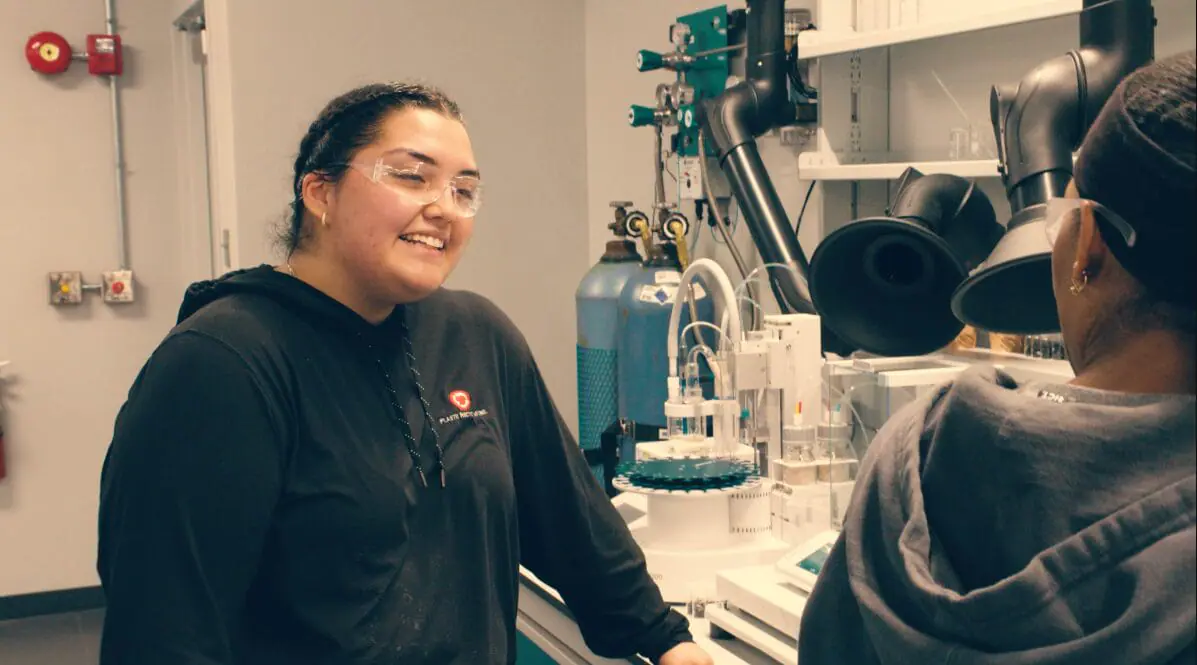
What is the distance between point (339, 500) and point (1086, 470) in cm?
95

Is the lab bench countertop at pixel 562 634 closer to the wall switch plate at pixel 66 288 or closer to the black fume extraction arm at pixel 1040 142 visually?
the black fume extraction arm at pixel 1040 142

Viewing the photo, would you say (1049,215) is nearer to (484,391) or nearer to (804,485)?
(484,391)

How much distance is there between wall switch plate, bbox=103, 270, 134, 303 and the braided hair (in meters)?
2.82

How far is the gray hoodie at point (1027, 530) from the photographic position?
2.40 ft

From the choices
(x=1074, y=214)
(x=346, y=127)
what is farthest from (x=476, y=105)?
(x=1074, y=214)

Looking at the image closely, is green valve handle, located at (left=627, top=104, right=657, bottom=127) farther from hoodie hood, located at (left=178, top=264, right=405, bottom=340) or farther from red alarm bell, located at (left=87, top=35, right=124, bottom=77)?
red alarm bell, located at (left=87, top=35, right=124, bottom=77)

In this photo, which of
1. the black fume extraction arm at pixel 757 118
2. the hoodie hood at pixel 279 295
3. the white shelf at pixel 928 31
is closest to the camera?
the hoodie hood at pixel 279 295

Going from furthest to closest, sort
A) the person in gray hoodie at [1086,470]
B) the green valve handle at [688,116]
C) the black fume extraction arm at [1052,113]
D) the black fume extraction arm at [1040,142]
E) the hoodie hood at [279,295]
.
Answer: the green valve handle at [688,116]
the hoodie hood at [279,295]
the black fume extraction arm at [1052,113]
the black fume extraction arm at [1040,142]
the person in gray hoodie at [1086,470]

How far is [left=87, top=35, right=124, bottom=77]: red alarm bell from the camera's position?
4043 millimetres

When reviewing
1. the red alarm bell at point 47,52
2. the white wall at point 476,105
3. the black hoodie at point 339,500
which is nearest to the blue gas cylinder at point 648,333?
the white wall at point 476,105

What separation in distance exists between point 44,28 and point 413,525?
332 centimetres

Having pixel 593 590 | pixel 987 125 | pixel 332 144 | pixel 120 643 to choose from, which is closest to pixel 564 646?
pixel 593 590

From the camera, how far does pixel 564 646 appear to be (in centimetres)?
189

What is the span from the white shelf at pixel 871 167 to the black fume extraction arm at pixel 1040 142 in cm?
39
